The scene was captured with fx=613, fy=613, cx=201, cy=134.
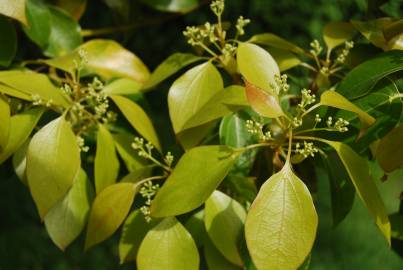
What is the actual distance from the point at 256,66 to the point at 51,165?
0.34 m

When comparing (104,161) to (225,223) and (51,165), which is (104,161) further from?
(225,223)

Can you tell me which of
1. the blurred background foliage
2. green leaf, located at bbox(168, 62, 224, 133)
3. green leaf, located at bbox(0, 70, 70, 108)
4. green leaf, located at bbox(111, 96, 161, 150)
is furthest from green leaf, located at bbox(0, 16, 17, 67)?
the blurred background foliage

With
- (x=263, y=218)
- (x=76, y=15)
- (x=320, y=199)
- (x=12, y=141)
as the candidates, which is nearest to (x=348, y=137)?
(x=263, y=218)

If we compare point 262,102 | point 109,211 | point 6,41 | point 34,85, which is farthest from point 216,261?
point 6,41

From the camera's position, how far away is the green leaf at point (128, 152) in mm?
1095

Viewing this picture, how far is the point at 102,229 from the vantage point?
0.97 metres

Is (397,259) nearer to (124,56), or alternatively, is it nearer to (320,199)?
(320,199)

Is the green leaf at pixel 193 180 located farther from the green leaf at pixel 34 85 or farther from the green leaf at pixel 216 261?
the green leaf at pixel 34 85

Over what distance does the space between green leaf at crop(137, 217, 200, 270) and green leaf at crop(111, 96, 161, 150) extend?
172 mm

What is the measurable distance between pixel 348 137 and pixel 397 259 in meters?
1.60

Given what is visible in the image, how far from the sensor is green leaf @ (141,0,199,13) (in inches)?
56.2

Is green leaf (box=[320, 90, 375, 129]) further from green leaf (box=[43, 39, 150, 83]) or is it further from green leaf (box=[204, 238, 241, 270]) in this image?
green leaf (box=[43, 39, 150, 83])

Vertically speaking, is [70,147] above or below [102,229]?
above

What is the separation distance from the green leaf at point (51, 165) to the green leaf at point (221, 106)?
189 mm
